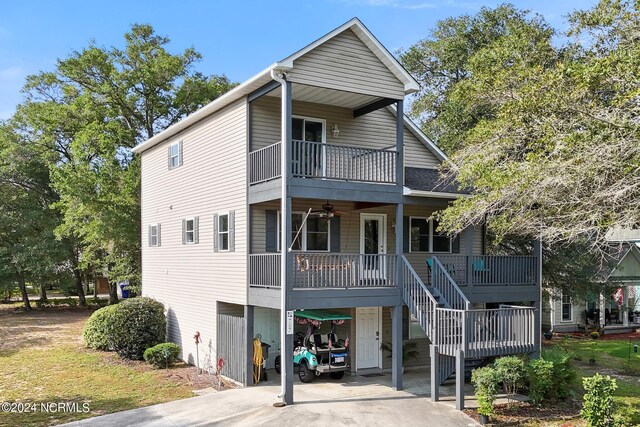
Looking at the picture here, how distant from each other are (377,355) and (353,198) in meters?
6.04

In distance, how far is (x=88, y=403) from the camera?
1346cm

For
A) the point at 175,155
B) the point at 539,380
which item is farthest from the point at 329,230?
the point at 175,155

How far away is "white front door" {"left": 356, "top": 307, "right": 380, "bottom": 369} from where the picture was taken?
17441mm

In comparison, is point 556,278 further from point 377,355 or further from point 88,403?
point 88,403

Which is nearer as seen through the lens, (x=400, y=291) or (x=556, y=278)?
(x=400, y=291)

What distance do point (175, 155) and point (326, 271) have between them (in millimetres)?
9420

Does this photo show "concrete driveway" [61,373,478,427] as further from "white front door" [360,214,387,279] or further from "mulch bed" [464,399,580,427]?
"white front door" [360,214,387,279]

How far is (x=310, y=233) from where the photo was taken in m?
Answer: 16.7

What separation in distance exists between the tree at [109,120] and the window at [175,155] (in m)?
8.73

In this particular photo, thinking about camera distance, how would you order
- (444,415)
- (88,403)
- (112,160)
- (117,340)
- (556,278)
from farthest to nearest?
(112,160) < (556,278) < (117,340) < (88,403) < (444,415)

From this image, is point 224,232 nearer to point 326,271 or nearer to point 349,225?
point 349,225

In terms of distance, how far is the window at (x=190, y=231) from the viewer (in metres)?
18.8

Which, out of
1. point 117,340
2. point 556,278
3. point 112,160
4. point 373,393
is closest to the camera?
point 373,393

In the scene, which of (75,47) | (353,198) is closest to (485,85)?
(353,198)
